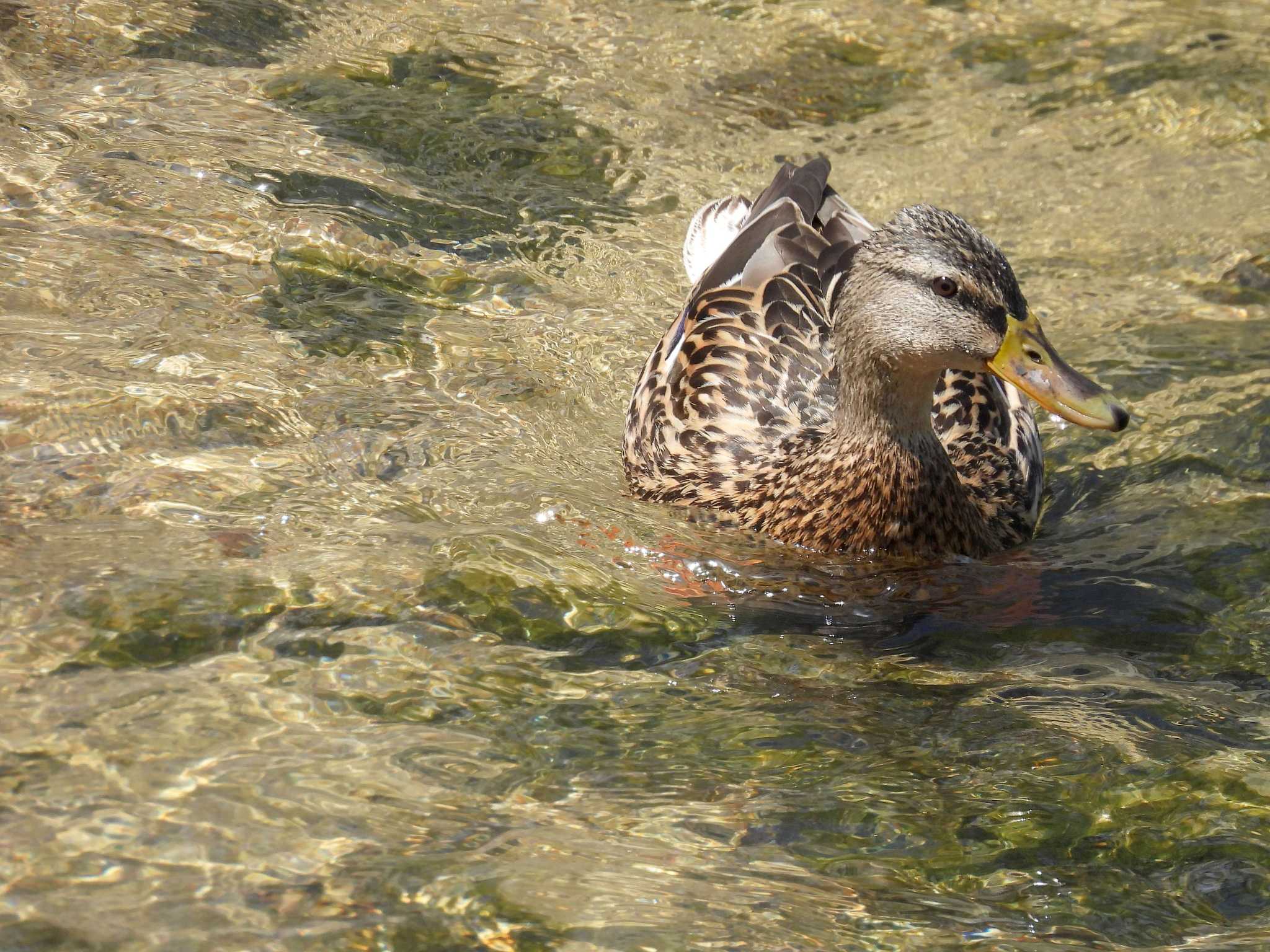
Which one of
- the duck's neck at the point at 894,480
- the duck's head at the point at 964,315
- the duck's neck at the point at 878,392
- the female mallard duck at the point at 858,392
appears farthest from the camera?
the duck's neck at the point at 894,480

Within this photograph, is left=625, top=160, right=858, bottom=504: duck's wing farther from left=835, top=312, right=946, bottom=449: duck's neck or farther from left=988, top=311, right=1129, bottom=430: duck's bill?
left=988, top=311, right=1129, bottom=430: duck's bill

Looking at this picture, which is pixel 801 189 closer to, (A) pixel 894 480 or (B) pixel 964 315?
(A) pixel 894 480

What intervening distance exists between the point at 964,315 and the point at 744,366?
4.06ft

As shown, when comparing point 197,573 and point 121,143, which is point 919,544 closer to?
point 197,573

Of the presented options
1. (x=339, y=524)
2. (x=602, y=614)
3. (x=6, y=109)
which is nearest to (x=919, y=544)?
(x=602, y=614)

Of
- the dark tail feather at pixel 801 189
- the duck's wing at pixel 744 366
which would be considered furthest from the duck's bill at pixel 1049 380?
the dark tail feather at pixel 801 189

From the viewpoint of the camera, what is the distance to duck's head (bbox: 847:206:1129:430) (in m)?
5.34

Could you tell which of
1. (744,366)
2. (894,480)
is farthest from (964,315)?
(744,366)

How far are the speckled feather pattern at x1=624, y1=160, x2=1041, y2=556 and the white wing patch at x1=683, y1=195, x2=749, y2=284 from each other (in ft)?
1.92

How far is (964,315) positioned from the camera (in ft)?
17.8

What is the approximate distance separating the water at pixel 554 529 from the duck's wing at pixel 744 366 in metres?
0.25

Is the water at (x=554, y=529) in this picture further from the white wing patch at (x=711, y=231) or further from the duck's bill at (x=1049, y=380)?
the duck's bill at (x=1049, y=380)

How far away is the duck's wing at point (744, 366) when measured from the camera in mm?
6277

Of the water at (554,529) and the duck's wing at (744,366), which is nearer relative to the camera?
A: the water at (554,529)
